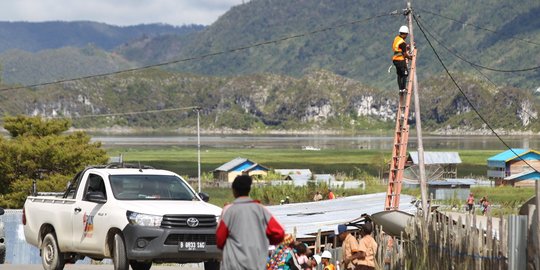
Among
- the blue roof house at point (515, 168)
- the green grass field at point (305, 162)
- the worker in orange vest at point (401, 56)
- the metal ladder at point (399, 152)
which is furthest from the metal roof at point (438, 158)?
the metal ladder at point (399, 152)

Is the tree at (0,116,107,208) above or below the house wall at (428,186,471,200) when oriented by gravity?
above

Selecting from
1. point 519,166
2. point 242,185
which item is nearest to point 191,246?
point 242,185

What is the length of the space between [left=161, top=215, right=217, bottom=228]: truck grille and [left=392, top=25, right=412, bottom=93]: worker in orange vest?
970cm

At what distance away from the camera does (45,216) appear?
19078 mm

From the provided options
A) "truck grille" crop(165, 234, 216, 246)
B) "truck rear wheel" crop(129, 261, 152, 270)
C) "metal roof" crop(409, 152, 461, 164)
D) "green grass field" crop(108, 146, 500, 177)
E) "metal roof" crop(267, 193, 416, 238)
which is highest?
"truck grille" crop(165, 234, 216, 246)

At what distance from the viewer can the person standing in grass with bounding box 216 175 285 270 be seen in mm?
11047

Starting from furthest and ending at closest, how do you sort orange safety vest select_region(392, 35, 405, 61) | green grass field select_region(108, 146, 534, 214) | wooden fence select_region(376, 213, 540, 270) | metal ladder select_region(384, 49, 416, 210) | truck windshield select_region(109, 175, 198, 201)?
green grass field select_region(108, 146, 534, 214) < orange safety vest select_region(392, 35, 405, 61) < metal ladder select_region(384, 49, 416, 210) < truck windshield select_region(109, 175, 198, 201) < wooden fence select_region(376, 213, 540, 270)

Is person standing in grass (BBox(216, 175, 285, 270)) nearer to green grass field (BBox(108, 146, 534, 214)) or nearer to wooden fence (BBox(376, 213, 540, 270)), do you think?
wooden fence (BBox(376, 213, 540, 270))

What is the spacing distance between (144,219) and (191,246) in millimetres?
858

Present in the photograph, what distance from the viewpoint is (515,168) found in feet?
339

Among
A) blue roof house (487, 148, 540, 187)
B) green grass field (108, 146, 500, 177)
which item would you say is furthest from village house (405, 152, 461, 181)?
green grass field (108, 146, 500, 177)

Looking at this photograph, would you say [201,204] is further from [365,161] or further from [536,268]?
[365,161]

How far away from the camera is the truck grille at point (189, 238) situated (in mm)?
16125

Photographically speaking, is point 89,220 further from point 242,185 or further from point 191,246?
point 242,185
